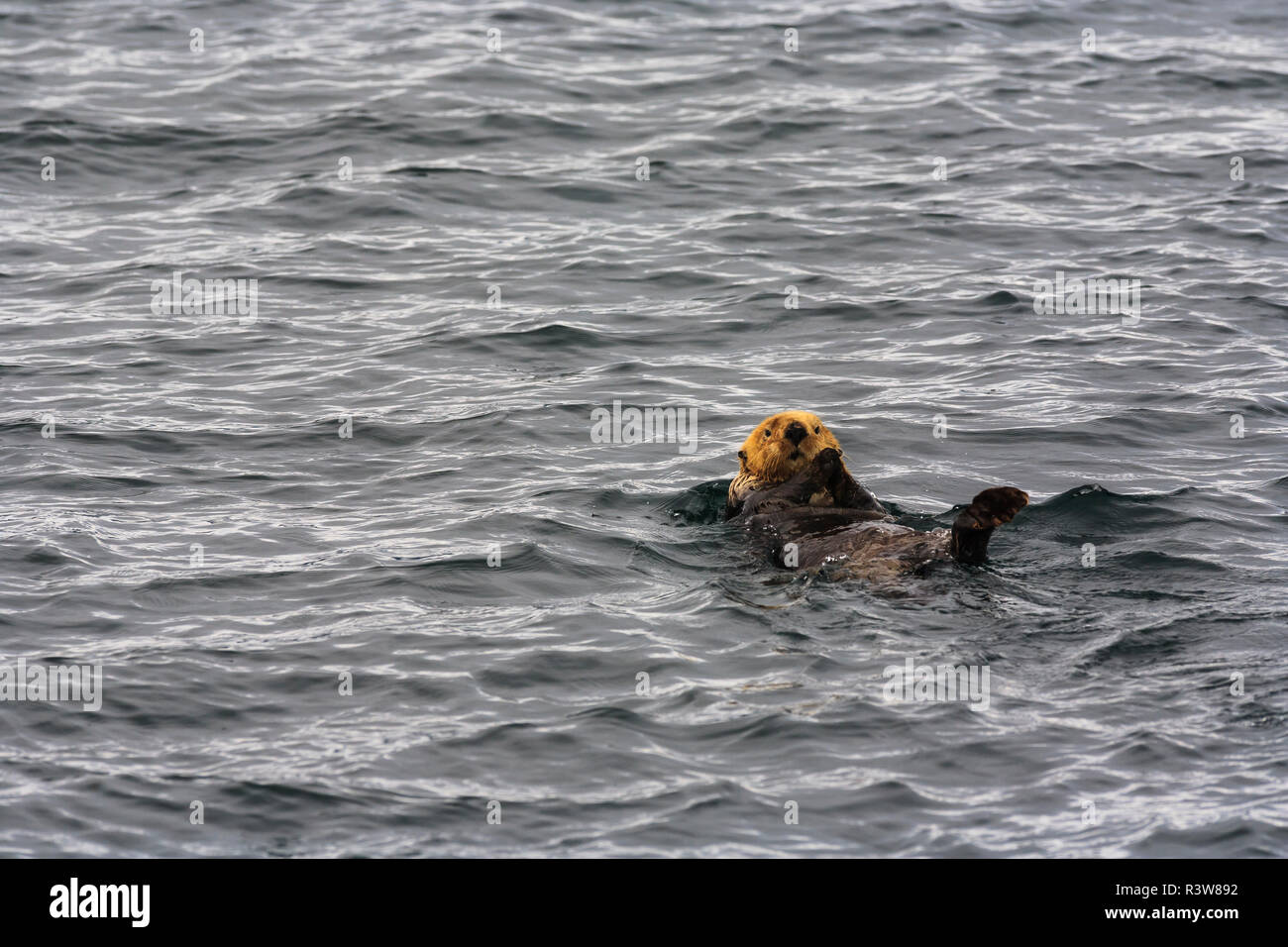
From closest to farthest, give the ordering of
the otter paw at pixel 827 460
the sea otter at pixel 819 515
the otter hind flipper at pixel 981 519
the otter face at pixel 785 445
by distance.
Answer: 1. the otter hind flipper at pixel 981 519
2. the sea otter at pixel 819 515
3. the otter paw at pixel 827 460
4. the otter face at pixel 785 445

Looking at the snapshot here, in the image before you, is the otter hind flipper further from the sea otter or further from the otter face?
the otter face

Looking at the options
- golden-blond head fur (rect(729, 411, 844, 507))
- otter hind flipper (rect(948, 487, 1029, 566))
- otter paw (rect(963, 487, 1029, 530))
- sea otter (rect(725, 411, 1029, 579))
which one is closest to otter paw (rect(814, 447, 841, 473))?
sea otter (rect(725, 411, 1029, 579))

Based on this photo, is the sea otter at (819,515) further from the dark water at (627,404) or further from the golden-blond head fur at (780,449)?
the dark water at (627,404)

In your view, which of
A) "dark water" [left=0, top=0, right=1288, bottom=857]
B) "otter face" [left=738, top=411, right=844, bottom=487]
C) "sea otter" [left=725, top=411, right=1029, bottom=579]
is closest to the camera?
"dark water" [left=0, top=0, right=1288, bottom=857]

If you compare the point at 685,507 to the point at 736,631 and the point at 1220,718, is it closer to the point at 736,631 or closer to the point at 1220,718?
the point at 736,631

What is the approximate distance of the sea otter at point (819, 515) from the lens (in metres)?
6.70

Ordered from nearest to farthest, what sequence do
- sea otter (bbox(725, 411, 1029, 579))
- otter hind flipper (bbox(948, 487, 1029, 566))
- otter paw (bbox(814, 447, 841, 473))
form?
otter hind flipper (bbox(948, 487, 1029, 566)) → sea otter (bbox(725, 411, 1029, 579)) → otter paw (bbox(814, 447, 841, 473))

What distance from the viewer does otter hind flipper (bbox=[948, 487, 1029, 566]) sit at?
6.13 m

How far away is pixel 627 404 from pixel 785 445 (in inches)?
90.9

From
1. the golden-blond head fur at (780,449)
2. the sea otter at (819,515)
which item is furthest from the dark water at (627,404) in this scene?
the golden-blond head fur at (780,449)

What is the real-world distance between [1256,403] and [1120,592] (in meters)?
3.53

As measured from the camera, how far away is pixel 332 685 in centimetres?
609

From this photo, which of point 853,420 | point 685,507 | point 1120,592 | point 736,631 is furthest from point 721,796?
point 853,420

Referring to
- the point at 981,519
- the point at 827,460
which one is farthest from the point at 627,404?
the point at 981,519
